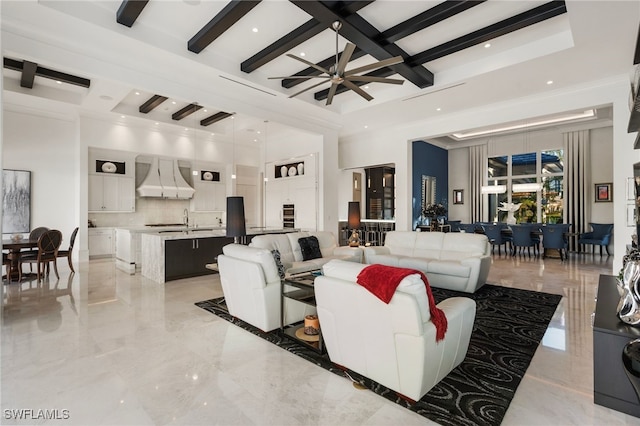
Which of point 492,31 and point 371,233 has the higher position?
point 492,31

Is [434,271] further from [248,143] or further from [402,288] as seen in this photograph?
[248,143]

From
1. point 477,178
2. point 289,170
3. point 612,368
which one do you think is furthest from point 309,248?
point 477,178

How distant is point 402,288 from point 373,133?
790 cm

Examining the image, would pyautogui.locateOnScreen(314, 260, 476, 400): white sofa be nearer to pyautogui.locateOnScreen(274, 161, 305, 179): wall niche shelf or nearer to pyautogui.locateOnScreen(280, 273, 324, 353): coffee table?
pyautogui.locateOnScreen(280, 273, 324, 353): coffee table

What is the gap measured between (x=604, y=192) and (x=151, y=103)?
12.1m

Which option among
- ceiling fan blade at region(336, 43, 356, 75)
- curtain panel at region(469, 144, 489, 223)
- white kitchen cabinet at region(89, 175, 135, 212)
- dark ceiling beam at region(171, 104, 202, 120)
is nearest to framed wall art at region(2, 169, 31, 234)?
white kitchen cabinet at region(89, 175, 135, 212)

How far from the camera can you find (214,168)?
34.4ft

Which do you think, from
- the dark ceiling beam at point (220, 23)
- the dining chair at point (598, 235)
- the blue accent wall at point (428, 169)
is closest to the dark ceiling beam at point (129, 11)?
the dark ceiling beam at point (220, 23)

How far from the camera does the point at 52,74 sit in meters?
5.95

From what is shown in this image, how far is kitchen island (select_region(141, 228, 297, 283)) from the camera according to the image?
571 cm

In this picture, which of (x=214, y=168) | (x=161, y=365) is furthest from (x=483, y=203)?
(x=161, y=365)

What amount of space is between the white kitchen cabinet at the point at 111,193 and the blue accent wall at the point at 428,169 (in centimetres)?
794

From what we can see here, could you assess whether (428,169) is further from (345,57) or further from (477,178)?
(345,57)

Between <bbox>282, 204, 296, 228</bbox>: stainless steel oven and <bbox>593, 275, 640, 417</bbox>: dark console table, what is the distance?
25.4 feet
